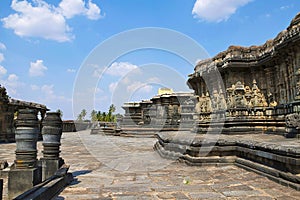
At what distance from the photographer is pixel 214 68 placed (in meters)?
12.8

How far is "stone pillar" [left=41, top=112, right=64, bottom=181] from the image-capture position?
16.0 ft

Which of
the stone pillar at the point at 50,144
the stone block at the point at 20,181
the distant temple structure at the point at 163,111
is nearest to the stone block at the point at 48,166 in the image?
the stone pillar at the point at 50,144

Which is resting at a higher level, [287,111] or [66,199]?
[287,111]

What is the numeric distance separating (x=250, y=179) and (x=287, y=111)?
5.41 m

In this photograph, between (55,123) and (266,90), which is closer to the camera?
(55,123)

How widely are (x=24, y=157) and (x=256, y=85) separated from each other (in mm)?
10704

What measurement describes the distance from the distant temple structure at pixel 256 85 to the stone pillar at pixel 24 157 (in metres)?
8.22

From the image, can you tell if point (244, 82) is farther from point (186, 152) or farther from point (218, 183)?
point (218, 183)

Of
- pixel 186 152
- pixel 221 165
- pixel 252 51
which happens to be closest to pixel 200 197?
pixel 221 165

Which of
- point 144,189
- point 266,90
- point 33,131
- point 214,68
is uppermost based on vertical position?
point 214,68

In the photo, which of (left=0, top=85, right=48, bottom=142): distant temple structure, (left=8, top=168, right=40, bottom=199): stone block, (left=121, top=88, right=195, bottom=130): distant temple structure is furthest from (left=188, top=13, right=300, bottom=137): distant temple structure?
(left=0, top=85, right=48, bottom=142): distant temple structure

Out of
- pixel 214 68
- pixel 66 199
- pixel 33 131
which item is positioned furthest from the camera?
Answer: pixel 214 68

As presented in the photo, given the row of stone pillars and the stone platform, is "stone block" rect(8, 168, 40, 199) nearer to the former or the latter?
the row of stone pillars

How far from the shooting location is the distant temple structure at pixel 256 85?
31.2 ft
